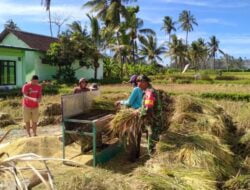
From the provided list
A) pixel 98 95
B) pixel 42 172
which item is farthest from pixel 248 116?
pixel 42 172

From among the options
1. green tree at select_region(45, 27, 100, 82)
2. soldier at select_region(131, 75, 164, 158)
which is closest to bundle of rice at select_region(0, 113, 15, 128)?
soldier at select_region(131, 75, 164, 158)

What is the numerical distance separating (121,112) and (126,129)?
0.32 meters

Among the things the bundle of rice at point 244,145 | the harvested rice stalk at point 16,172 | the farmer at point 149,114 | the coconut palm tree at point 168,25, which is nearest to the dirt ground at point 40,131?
the farmer at point 149,114

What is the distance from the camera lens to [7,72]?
26219mm

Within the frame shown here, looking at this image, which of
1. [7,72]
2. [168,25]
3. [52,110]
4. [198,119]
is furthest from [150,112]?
[168,25]

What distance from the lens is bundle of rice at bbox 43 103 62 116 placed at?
536 inches

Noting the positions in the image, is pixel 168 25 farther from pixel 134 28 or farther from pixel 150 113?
pixel 150 113

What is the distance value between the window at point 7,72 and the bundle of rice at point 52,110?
41.9ft

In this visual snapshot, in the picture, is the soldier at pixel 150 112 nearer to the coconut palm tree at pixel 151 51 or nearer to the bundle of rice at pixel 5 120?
the bundle of rice at pixel 5 120

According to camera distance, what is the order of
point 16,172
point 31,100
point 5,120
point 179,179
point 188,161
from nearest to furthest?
point 16,172, point 179,179, point 188,161, point 31,100, point 5,120

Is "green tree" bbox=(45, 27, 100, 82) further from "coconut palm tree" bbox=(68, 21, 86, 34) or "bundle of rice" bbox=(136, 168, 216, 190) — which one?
"bundle of rice" bbox=(136, 168, 216, 190)

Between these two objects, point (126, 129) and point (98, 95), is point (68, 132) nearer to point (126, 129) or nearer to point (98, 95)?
point (126, 129)

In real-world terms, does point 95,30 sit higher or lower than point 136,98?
higher

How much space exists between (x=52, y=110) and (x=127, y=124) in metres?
7.05
